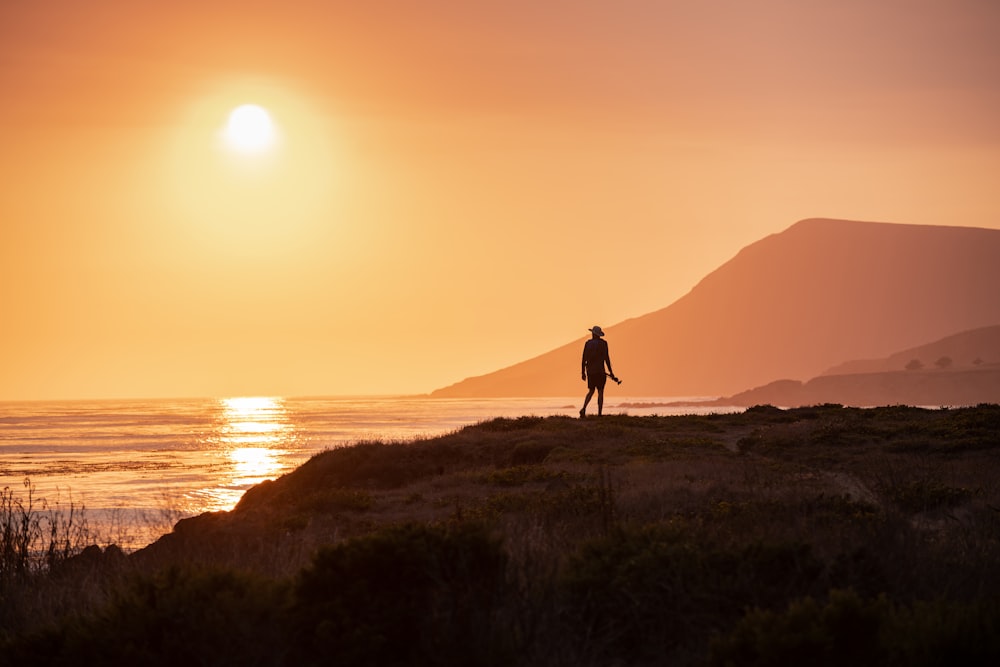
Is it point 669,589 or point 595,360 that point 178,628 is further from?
point 595,360

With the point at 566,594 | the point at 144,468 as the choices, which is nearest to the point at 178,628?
the point at 566,594

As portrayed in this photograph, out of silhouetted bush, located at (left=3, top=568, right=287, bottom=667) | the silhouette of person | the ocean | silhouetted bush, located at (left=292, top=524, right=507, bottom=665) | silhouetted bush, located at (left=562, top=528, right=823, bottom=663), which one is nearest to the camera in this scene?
silhouetted bush, located at (left=292, top=524, right=507, bottom=665)

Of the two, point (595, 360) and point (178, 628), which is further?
point (595, 360)

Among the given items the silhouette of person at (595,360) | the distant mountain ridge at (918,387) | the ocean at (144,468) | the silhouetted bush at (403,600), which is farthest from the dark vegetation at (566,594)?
the distant mountain ridge at (918,387)

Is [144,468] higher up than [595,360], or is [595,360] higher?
[595,360]

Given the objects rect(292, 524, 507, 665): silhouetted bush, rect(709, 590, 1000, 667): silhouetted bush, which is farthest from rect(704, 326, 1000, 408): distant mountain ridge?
rect(292, 524, 507, 665): silhouetted bush

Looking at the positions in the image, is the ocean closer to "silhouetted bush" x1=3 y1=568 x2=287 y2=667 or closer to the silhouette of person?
the silhouette of person

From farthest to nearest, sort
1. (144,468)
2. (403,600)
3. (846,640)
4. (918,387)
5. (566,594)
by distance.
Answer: (918,387) < (144,468) < (566,594) < (403,600) < (846,640)

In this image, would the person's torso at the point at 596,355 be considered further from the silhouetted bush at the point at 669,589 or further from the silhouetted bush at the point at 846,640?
the silhouetted bush at the point at 846,640

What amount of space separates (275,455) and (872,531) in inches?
2249

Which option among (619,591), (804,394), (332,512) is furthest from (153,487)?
(804,394)

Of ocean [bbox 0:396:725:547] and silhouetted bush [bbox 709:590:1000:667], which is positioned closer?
silhouetted bush [bbox 709:590:1000:667]

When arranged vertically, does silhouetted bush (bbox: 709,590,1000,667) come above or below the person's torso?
→ below

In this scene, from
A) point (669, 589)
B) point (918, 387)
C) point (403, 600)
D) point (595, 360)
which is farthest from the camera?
point (918, 387)
